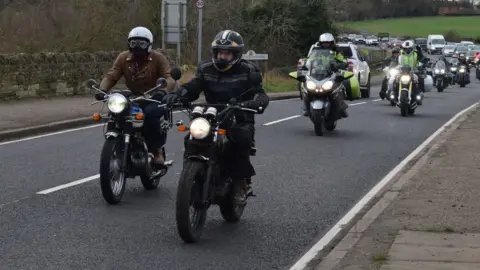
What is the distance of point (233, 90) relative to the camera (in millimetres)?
8992

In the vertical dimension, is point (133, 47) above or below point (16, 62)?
above

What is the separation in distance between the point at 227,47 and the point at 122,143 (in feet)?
6.27

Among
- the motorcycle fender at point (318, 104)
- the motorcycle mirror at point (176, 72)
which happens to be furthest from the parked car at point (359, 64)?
the motorcycle mirror at point (176, 72)

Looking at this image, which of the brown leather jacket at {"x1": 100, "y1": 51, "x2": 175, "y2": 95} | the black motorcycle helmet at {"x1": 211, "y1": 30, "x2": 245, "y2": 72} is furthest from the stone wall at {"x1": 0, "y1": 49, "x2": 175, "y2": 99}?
the black motorcycle helmet at {"x1": 211, "y1": 30, "x2": 245, "y2": 72}

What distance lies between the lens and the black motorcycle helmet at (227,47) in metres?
8.83

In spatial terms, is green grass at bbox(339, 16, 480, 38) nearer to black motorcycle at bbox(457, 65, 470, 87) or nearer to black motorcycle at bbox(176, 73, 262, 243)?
black motorcycle at bbox(457, 65, 470, 87)

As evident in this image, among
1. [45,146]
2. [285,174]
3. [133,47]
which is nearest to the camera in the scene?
[133,47]

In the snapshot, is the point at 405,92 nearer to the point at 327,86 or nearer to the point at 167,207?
the point at 327,86

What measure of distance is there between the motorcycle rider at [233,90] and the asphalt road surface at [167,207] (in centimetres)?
62

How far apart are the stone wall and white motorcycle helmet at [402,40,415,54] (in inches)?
307

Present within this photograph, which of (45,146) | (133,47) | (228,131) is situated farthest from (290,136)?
(228,131)

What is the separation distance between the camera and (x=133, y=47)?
35.7 ft

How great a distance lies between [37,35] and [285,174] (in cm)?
1929

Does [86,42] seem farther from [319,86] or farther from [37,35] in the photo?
[319,86]
